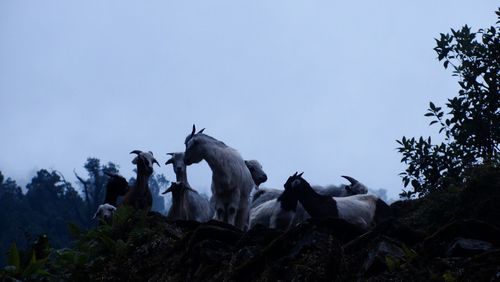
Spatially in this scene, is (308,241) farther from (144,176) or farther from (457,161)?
(144,176)

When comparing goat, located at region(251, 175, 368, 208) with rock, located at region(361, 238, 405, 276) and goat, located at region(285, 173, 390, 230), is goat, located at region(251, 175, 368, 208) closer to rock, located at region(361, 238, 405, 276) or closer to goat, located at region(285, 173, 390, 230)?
goat, located at region(285, 173, 390, 230)

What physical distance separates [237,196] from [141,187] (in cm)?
245

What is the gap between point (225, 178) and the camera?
1245 cm

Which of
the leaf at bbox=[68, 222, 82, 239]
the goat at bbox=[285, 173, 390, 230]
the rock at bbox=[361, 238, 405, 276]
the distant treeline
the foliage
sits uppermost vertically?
the distant treeline

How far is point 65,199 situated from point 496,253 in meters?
60.2

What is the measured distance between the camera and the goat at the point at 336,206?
36.8 feet

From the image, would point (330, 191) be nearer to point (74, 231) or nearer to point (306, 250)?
point (74, 231)

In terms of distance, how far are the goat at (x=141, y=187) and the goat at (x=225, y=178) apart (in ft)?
4.13

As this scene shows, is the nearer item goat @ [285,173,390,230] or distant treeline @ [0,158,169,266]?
goat @ [285,173,390,230]

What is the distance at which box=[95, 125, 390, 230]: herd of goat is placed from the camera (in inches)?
453

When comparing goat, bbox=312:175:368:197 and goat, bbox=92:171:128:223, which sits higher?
goat, bbox=312:175:368:197

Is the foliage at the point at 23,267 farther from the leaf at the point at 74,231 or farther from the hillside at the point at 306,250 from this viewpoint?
the leaf at the point at 74,231

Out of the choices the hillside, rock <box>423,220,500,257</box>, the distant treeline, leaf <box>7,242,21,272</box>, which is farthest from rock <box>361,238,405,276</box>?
the distant treeline

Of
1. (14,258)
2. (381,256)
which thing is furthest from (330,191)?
(381,256)
